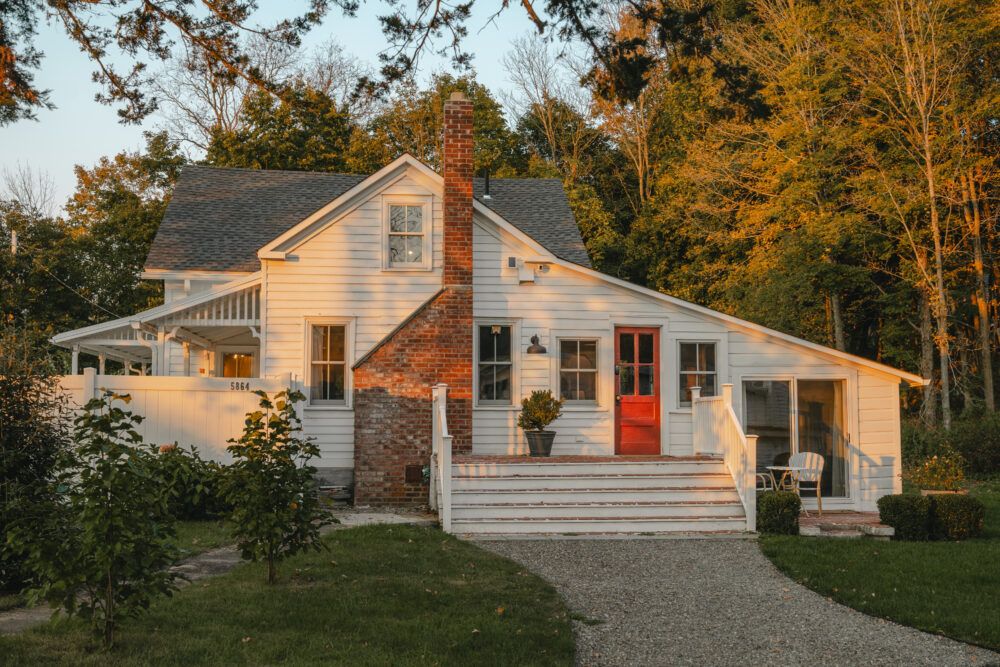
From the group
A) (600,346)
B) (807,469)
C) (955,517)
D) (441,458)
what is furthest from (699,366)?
(441,458)

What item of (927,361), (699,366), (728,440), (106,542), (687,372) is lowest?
(106,542)

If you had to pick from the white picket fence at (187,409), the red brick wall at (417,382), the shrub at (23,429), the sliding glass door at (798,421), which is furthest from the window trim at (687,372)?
the shrub at (23,429)

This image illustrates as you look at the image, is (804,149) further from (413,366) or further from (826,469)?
(413,366)

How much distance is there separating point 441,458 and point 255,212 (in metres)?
10.2

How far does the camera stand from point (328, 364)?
1692 cm

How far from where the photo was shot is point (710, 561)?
1106 cm

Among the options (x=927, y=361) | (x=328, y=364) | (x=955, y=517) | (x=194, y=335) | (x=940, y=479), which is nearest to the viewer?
(x=955, y=517)

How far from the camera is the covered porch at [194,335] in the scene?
16812 mm

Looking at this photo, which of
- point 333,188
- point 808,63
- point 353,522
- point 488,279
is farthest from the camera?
point 808,63

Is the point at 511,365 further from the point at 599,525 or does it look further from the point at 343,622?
the point at 343,622

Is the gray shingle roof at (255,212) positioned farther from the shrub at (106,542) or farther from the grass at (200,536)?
the shrub at (106,542)

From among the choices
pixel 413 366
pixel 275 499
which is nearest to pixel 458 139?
pixel 413 366

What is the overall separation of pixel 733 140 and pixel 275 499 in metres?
22.8

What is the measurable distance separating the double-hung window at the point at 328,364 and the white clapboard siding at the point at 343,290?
7.4 inches
